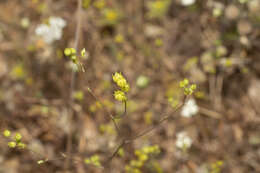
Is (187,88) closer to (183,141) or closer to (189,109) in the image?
(183,141)

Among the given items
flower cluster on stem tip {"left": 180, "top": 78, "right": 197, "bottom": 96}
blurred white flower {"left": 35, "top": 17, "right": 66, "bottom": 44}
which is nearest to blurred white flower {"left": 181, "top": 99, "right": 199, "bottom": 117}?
flower cluster on stem tip {"left": 180, "top": 78, "right": 197, "bottom": 96}

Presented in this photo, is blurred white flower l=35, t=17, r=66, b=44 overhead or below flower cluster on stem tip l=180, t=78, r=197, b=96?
overhead

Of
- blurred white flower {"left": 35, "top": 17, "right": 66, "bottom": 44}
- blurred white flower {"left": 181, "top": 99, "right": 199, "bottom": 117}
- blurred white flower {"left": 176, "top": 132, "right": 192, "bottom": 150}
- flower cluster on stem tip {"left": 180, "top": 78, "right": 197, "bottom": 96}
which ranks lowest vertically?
flower cluster on stem tip {"left": 180, "top": 78, "right": 197, "bottom": 96}

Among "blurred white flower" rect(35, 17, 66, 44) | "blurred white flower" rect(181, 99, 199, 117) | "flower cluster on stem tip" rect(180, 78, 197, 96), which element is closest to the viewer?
"flower cluster on stem tip" rect(180, 78, 197, 96)

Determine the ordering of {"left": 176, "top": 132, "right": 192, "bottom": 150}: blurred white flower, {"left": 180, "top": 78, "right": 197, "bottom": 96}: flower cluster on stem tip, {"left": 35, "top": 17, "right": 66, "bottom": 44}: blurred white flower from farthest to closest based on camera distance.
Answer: {"left": 35, "top": 17, "right": 66, "bottom": 44}: blurred white flower, {"left": 176, "top": 132, "right": 192, "bottom": 150}: blurred white flower, {"left": 180, "top": 78, "right": 197, "bottom": 96}: flower cluster on stem tip

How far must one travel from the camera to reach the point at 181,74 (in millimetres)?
3672

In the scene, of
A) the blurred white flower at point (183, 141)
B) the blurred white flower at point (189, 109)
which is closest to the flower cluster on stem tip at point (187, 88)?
the blurred white flower at point (183, 141)

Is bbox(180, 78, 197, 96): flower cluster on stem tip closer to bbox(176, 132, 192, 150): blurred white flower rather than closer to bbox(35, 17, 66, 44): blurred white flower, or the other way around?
bbox(176, 132, 192, 150): blurred white flower

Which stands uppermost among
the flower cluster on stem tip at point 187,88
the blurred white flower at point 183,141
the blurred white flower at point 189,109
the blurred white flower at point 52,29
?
the blurred white flower at point 52,29

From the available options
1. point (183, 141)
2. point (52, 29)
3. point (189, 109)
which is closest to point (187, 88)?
point (183, 141)

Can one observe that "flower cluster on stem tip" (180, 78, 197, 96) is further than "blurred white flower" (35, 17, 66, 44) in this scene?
No

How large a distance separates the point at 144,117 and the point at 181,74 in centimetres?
79

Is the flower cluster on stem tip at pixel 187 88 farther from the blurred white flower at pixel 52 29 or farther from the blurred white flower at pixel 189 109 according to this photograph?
the blurred white flower at pixel 52 29

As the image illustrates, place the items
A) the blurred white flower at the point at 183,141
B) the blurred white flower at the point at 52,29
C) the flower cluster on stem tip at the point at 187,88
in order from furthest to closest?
the blurred white flower at the point at 52,29 → the blurred white flower at the point at 183,141 → the flower cluster on stem tip at the point at 187,88
